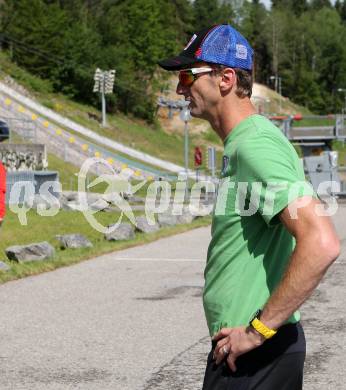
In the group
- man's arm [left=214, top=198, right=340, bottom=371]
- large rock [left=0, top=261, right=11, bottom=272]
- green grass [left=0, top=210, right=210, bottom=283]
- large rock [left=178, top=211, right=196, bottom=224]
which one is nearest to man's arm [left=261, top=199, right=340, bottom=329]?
man's arm [left=214, top=198, right=340, bottom=371]

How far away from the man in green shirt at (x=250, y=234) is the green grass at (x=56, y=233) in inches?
355

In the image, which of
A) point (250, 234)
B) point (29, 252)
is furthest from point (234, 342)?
point (29, 252)

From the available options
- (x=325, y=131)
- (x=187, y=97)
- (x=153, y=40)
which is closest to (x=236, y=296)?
(x=187, y=97)

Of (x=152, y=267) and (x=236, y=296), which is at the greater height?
(x=236, y=296)

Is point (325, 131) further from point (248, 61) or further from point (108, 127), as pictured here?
point (108, 127)

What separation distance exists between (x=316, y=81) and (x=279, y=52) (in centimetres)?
1048

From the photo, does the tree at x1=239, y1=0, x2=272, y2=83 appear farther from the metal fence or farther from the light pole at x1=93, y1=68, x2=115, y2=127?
the metal fence

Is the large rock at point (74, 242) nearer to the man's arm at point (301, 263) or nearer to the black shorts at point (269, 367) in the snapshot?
the black shorts at point (269, 367)

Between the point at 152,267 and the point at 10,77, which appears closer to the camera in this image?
the point at 152,267

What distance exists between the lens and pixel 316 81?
163875 millimetres

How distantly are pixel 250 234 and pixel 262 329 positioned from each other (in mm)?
349

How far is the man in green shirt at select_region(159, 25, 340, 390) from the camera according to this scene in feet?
9.99

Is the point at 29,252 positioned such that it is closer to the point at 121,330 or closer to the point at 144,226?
the point at 121,330

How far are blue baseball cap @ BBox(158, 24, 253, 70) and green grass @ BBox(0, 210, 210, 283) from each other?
29.5ft
